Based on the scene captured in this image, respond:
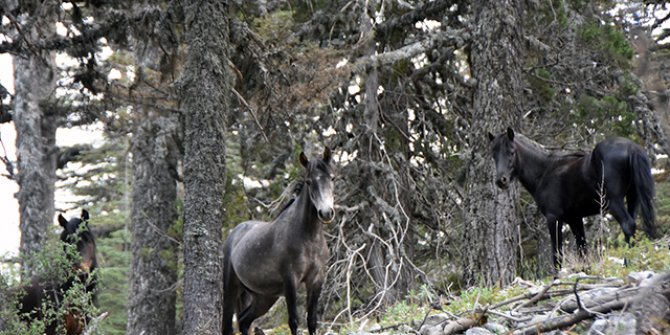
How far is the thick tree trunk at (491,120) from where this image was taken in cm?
1066

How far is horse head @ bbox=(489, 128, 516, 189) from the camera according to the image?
10266mm

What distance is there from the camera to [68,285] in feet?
31.0

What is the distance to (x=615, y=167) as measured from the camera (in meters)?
9.40

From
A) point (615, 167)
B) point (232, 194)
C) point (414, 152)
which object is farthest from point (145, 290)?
point (615, 167)

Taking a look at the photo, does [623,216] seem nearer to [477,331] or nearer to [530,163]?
[530,163]

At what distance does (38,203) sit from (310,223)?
9754 mm

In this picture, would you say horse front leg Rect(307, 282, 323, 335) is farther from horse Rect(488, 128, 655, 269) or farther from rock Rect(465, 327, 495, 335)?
rock Rect(465, 327, 495, 335)

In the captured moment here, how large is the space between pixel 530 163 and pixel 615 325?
6261 millimetres

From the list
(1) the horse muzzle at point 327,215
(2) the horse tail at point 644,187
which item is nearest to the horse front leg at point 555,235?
(2) the horse tail at point 644,187

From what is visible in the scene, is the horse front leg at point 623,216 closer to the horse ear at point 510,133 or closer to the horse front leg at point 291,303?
the horse ear at point 510,133

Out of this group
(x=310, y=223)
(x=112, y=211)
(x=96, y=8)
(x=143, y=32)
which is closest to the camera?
(x=310, y=223)

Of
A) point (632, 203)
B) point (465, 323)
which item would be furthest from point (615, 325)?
point (632, 203)

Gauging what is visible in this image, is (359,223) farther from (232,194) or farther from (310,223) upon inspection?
(310,223)

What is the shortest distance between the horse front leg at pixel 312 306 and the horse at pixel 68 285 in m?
2.34
